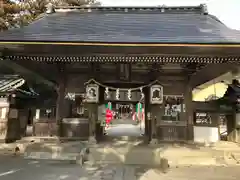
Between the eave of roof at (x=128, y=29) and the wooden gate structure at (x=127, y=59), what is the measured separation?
0.03 metres

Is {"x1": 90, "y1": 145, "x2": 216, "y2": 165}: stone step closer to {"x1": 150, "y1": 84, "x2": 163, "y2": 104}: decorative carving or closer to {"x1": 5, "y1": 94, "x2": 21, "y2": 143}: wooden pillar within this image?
{"x1": 150, "y1": 84, "x2": 163, "y2": 104}: decorative carving

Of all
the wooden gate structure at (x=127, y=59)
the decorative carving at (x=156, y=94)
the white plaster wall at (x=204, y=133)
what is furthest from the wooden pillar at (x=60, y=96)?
the white plaster wall at (x=204, y=133)

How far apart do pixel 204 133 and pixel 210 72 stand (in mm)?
2983

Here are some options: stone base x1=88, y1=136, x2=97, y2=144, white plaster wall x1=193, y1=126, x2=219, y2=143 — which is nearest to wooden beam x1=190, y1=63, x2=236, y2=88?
white plaster wall x1=193, y1=126, x2=219, y2=143

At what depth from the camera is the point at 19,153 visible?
8.48 meters

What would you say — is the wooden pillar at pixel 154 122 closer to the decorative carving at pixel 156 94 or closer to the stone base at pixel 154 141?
the stone base at pixel 154 141

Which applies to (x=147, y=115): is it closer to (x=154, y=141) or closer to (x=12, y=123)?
(x=154, y=141)

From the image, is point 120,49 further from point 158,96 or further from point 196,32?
point 196,32

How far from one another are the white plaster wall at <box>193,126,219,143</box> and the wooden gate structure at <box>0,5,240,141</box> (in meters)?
1.52

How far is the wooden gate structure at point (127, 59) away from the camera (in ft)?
20.8

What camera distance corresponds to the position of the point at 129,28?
8242 millimetres

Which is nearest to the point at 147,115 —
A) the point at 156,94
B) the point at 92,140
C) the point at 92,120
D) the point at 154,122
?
the point at 154,122

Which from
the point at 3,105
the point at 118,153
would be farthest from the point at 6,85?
the point at 118,153

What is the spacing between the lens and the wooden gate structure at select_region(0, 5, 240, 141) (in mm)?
6344
